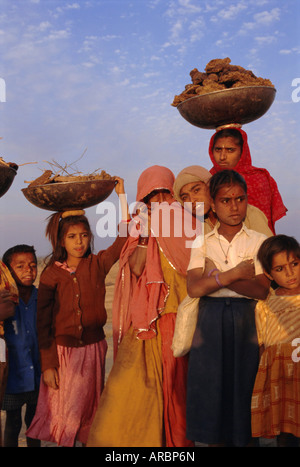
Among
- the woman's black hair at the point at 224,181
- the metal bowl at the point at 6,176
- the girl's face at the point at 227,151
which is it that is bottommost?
the woman's black hair at the point at 224,181

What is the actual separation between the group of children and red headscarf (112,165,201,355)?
4 cm

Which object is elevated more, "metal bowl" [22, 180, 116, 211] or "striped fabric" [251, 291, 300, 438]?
"metal bowl" [22, 180, 116, 211]

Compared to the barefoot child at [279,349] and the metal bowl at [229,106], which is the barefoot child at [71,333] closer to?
the metal bowl at [229,106]

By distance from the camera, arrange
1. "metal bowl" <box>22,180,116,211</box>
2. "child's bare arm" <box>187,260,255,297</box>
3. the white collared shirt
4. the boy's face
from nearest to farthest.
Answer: "child's bare arm" <box>187,260,255,297</box>, the white collared shirt, "metal bowl" <box>22,180,116,211</box>, the boy's face

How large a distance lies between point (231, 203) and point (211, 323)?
2.71ft

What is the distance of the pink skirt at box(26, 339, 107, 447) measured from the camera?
380 cm

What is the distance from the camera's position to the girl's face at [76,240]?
402 centimetres

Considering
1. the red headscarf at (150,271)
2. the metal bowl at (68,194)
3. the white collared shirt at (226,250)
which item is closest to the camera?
the white collared shirt at (226,250)

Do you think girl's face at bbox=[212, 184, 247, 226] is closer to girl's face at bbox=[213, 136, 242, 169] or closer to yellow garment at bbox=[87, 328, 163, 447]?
girl's face at bbox=[213, 136, 242, 169]

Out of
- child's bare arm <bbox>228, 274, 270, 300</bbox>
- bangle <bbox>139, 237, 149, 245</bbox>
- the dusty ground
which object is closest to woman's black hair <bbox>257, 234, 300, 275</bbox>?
child's bare arm <bbox>228, 274, 270, 300</bbox>

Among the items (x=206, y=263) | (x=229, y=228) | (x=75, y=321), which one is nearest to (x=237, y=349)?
(x=206, y=263)

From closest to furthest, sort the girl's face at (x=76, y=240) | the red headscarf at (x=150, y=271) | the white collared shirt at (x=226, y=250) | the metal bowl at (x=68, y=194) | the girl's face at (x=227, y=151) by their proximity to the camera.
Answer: the white collared shirt at (x=226, y=250)
the red headscarf at (x=150, y=271)
the metal bowl at (x=68, y=194)
the girl's face at (x=227, y=151)
the girl's face at (x=76, y=240)

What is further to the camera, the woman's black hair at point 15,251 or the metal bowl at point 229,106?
the woman's black hair at point 15,251

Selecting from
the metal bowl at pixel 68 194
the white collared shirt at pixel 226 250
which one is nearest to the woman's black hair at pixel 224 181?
the white collared shirt at pixel 226 250
